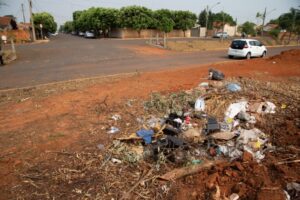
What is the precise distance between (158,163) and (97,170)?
1062mm

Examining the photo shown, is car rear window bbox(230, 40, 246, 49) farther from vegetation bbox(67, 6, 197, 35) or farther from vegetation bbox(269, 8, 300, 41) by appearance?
vegetation bbox(269, 8, 300, 41)

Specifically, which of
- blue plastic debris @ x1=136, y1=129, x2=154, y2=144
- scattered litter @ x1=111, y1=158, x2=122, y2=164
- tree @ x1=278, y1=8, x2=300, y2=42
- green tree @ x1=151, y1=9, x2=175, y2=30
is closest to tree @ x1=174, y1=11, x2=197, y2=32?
green tree @ x1=151, y1=9, x2=175, y2=30

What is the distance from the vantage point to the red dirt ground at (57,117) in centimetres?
452

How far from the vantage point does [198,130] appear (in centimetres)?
547

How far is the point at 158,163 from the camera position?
13.8 feet

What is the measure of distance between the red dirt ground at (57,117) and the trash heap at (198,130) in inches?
28.3

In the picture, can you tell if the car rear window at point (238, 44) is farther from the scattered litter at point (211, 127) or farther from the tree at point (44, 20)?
the tree at point (44, 20)

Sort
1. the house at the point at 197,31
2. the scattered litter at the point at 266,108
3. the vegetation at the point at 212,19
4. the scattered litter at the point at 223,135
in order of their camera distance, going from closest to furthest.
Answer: the scattered litter at the point at 223,135, the scattered litter at the point at 266,108, the house at the point at 197,31, the vegetation at the point at 212,19

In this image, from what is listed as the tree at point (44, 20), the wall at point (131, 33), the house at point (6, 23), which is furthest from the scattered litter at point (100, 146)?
the tree at point (44, 20)

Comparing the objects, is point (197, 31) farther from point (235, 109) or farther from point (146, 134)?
point (146, 134)

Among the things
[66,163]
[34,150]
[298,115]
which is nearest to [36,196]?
[66,163]

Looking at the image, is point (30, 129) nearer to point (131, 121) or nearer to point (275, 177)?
point (131, 121)

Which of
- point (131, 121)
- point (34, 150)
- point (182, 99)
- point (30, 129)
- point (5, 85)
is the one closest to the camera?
point (34, 150)

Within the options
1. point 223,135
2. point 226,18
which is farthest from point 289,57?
point 226,18
